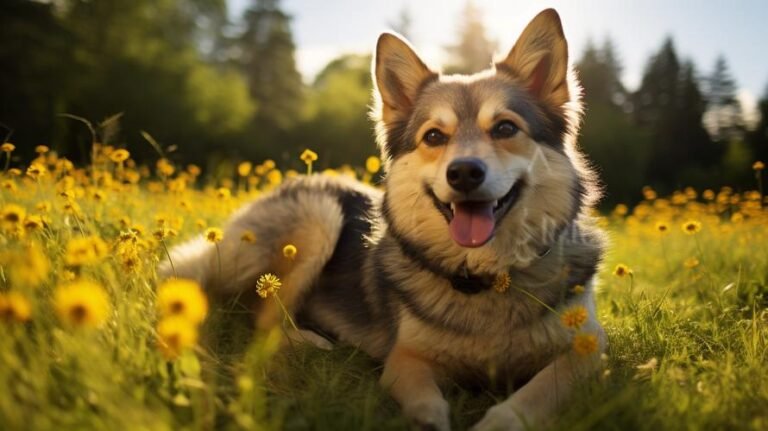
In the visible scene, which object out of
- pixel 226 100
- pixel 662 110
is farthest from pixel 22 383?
pixel 662 110

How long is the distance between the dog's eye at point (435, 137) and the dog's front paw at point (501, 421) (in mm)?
1474

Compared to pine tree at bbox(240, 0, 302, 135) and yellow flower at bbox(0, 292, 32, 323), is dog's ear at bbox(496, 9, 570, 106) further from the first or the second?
pine tree at bbox(240, 0, 302, 135)

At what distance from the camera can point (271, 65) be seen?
98.1 ft

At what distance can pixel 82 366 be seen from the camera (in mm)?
1800

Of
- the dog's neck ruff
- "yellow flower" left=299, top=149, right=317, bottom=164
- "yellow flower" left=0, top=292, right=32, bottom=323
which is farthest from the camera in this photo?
"yellow flower" left=299, top=149, right=317, bottom=164

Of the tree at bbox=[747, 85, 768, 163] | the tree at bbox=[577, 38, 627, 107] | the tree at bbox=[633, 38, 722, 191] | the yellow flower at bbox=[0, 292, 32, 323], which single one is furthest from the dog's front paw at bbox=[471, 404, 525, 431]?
the tree at bbox=[577, 38, 627, 107]

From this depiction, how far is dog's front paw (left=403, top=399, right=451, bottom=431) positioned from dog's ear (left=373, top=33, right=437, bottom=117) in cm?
184

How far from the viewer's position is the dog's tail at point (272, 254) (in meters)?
3.93

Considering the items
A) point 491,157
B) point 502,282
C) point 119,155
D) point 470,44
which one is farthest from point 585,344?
point 470,44

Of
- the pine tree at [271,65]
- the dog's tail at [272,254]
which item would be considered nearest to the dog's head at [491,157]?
the dog's tail at [272,254]

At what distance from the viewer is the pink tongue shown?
2.77m

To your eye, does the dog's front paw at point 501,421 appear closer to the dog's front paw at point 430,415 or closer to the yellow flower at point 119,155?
the dog's front paw at point 430,415

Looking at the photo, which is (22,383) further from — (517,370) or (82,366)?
(517,370)

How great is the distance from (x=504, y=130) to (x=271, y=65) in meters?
28.6
